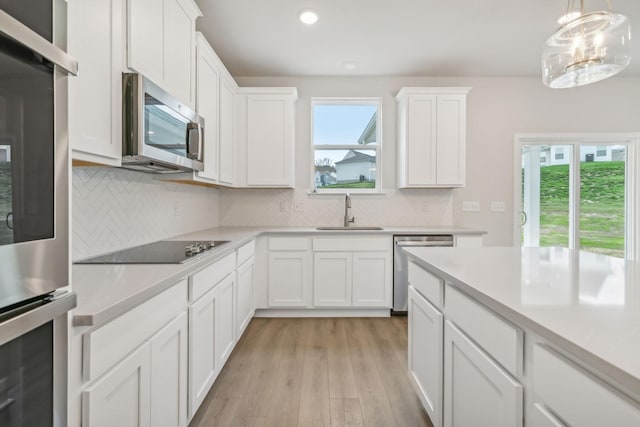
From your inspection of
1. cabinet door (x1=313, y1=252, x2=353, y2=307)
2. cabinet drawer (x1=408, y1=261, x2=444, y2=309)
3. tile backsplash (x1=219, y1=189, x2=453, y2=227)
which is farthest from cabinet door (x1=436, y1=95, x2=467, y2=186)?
cabinet drawer (x1=408, y1=261, x2=444, y2=309)

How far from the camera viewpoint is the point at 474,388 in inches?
43.6

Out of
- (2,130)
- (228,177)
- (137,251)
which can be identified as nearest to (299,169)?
(228,177)

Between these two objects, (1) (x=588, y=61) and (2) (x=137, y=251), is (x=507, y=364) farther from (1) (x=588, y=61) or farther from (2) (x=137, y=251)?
(2) (x=137, y=251)

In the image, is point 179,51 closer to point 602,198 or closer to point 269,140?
point 269,140

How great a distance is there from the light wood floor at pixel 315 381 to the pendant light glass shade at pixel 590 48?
203cm

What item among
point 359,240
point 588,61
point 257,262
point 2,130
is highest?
point 588,61

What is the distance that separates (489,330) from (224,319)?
1.62 m

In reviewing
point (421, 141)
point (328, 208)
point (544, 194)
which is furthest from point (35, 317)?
point (544, 194)

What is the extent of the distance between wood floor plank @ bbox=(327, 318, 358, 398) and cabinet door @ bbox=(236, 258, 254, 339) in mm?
729

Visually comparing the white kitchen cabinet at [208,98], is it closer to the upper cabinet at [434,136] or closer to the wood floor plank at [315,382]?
the wood floor plank at [315,382]

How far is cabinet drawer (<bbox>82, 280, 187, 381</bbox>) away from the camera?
85 cm

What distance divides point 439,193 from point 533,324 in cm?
329

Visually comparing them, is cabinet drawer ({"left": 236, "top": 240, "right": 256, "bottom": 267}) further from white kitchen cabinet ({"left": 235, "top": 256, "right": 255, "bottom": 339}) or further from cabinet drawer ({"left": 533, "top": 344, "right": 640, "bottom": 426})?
cabinet drawer ({"left": 533, "top": 344, "right": 640, "bottom": 426})

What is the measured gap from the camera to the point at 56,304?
0.66 m
